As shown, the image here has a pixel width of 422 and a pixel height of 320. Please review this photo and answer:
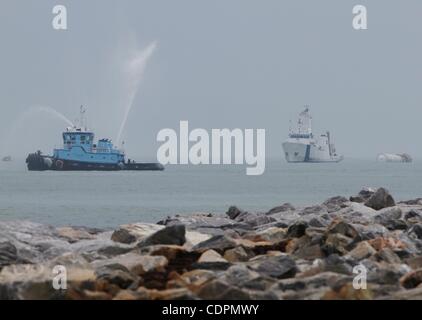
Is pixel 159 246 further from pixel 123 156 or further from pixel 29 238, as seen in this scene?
pixel 123 156

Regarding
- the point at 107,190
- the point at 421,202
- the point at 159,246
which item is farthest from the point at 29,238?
the point at 107,190

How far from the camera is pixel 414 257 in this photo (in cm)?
1448

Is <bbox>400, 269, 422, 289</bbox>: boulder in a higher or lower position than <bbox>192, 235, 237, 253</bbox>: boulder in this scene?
lower

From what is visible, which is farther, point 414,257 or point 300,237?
point 300,237

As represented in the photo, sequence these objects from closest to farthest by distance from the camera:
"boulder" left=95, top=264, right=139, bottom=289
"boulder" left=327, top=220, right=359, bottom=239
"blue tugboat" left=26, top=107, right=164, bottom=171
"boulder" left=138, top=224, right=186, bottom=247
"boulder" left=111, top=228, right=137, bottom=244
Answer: "boulder" left=95, top=264, right=139, bottom=289 → "boulder" left=138, top=224, right=186, bottom=247 → "boulder" left=327, top=220, right=359, bottom=239 → "boulder" left=111, top=228, right=137, bottom=244 → "blue tugboat" left=26, top=107, right=164, bottom=171

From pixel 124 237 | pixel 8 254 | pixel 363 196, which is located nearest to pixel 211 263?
pixel 8 254

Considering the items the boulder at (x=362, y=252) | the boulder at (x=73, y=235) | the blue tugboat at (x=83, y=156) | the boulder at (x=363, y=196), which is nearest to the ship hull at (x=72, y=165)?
the blue tugboat at (x=83, y=156)

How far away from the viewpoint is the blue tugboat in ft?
357

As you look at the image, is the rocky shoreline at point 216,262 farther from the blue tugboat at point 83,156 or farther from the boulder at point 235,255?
the blue tugboat at point 83,156

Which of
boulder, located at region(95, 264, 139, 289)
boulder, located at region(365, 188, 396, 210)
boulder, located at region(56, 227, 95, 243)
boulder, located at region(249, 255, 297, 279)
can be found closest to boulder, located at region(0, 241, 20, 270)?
boulder, located at region(95, 264, 139, 289)

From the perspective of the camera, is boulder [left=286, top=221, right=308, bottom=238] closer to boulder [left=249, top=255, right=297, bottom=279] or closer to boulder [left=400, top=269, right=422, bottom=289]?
boulder [left=249, top=255, right=297, bottom=279]

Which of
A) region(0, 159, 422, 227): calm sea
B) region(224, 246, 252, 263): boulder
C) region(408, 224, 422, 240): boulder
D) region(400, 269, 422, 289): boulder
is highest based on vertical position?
region(408, 224, 422, 240): boulder

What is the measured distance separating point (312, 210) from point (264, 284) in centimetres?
1156
